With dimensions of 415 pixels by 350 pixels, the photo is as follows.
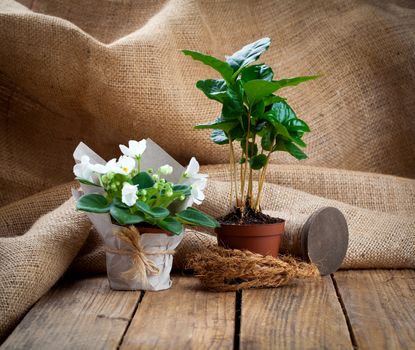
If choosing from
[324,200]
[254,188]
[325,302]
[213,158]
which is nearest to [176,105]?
[213,158]

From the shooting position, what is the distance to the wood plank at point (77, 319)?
4.00 feet

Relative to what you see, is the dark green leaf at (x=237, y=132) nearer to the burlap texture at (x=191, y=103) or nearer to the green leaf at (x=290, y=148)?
the green leaf at (x=290, y=148)

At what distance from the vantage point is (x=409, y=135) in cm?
249

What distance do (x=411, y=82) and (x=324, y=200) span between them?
29.6 inches

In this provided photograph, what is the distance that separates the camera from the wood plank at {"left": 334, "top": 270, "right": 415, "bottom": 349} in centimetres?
123

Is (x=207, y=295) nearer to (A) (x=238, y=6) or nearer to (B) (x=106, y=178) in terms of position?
(B) (x=106, y=178)

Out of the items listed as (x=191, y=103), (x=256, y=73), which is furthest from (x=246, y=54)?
(x=191, y=103)

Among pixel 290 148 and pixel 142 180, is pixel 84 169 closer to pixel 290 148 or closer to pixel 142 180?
pixel 142 180

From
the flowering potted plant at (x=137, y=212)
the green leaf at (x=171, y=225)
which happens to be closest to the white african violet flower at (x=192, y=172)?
the flowering potted plant at (x=137, y=212)

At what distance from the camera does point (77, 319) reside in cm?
135

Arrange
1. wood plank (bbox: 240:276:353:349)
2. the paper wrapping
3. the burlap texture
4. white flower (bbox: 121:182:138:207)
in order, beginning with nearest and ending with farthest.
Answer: wood plank (bbox: 240:276:353:349) < white flower (bbox: 121:182:138:207) < the paper wrapping < the burlap texture

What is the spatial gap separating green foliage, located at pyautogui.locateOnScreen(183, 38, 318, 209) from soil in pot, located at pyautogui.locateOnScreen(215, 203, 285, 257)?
0.11 metres

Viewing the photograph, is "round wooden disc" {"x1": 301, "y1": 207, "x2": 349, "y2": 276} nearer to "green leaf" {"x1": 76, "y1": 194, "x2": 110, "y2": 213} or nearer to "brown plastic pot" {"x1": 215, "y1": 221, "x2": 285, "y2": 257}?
"brown plastic pot" {"x1": 215, "y1": 221, "x2": 285, "y2": 257}

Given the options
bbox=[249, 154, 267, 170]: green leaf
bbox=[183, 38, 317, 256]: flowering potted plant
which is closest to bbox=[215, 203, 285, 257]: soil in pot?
bbox=[183, 38, 317, 256]: flowering potted plant
